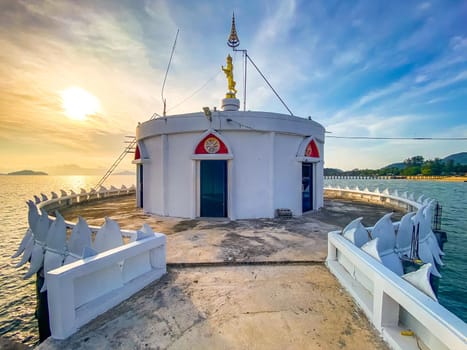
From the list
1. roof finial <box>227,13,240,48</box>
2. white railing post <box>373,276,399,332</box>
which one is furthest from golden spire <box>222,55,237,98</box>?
white railing post <box>373,276,399,332</box>

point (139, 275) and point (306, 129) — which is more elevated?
point (306, 129)

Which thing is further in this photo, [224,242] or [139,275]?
[224,242]

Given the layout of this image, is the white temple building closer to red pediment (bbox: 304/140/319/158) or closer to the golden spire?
red pediment (bbox: 304/140/319/158)

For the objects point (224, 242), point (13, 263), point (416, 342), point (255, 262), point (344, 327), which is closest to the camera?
point (416, 342)

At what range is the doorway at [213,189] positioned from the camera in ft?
27.3

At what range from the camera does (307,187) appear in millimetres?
9648

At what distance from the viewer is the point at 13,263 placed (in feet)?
31.1

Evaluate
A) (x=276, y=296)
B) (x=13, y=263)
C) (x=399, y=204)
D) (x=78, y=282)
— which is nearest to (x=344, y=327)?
(x=276, y=296)

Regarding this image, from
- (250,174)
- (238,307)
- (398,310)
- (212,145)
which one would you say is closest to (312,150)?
(250,174)

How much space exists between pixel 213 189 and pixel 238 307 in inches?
223

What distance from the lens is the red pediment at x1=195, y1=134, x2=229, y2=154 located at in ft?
26.3

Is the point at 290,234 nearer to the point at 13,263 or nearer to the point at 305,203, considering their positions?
the point at 305,203

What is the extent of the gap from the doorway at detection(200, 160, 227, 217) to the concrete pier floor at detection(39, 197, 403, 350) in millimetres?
3030

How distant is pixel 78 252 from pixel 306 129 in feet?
27.3
